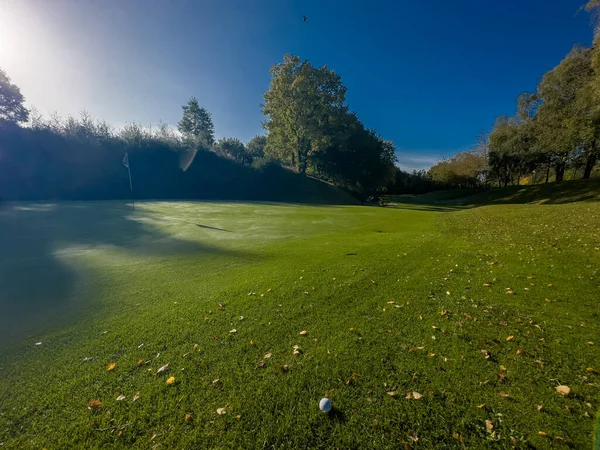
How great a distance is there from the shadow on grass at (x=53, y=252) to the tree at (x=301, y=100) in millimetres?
29070

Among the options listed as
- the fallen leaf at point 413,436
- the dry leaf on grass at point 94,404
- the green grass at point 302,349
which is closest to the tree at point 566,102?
the green grass at point 302,349

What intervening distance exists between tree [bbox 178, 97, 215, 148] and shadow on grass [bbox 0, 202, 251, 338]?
5346 cm

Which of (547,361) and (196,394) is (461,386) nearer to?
(547,361)

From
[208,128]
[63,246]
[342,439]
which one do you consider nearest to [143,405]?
[342,439]

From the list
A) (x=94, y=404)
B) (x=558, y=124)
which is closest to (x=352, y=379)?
(x=94, y=404)

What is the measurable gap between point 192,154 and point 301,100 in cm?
1883

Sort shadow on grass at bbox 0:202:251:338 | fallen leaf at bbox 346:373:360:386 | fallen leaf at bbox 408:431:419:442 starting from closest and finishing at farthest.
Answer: fallen leaf at bbox 408:431:419:442 < fallen leaf at bbox 346:373:360:386 < shadow on grass at bbox 0:202:251:338

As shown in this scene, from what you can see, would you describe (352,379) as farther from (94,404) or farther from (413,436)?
(94,404)

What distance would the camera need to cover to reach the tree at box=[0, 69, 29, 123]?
125 feet

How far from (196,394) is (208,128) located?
2765 inches

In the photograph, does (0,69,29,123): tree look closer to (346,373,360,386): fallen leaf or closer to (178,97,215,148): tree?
(178,97,215,148): tree

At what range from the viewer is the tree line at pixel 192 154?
1159 inches

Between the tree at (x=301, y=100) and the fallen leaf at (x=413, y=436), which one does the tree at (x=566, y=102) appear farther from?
the fallen leaf at (x=413, y=436)

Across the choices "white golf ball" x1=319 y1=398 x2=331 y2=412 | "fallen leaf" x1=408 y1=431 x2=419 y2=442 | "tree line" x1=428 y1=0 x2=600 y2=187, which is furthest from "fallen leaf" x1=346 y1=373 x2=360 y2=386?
"tree line" x1=428 y1=0 x2=600 y2=187
